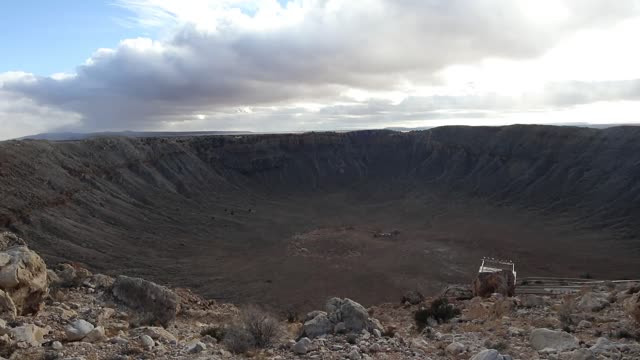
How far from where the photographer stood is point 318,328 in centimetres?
1416

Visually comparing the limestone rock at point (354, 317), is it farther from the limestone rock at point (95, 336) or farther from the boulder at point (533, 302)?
the limestone rock at point (95, 336)

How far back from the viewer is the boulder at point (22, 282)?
13555 mm

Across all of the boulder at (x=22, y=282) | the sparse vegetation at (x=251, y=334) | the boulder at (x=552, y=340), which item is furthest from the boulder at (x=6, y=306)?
the boulder at (x=552, y=340)

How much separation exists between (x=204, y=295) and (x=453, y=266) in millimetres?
23461

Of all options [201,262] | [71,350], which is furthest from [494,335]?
[201,262]

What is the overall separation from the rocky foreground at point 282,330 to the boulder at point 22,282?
0.03m

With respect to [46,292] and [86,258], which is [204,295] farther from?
[46,292]

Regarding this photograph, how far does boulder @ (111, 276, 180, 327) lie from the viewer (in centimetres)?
1822

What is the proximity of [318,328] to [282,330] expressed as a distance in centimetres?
139

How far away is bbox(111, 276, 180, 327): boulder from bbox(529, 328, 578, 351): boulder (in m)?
11.9

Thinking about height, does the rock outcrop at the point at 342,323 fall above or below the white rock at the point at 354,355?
below

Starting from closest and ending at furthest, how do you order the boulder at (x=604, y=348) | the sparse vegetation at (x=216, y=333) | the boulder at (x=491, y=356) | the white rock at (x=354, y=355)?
the boulder at (x=491, y=356) < the boulder at (x=604, y=348) < the white rock at (x=354, y=355) < the sparse vegetation at (x=216, y=333)

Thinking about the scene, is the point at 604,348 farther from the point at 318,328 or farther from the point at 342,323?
the point at 318,328

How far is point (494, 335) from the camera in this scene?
13180 millimetres
